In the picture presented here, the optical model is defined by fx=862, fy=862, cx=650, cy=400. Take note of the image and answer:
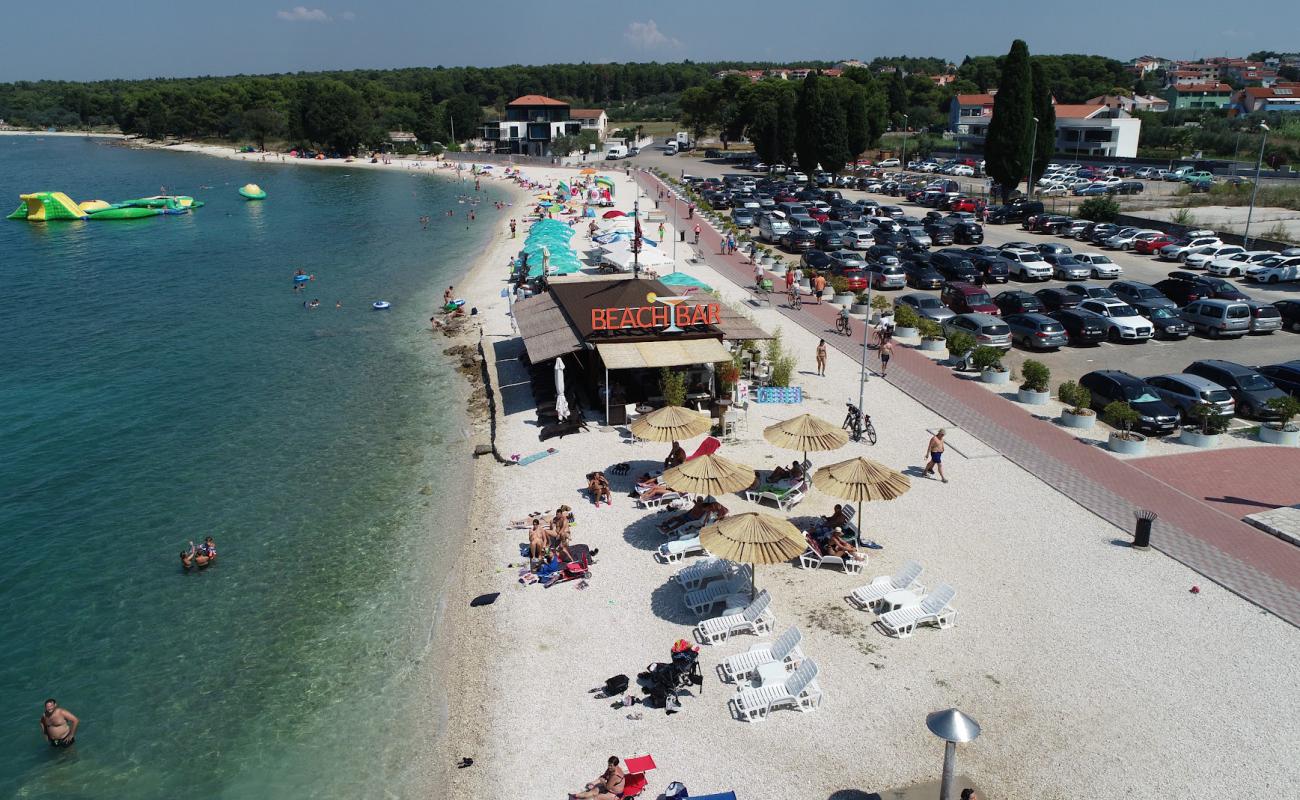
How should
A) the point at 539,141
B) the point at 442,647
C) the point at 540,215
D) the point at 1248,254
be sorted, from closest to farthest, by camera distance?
the point at 442,647 → the point at 1248,254 → the point at 540,215 → the point at 539,141

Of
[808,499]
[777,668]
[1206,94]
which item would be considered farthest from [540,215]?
[1206,94]

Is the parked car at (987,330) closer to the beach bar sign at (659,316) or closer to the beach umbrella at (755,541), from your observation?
the beach bar sign at (659,316)

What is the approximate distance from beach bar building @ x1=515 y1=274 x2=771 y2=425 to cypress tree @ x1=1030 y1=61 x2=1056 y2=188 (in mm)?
47203

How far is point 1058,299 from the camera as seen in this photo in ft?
105

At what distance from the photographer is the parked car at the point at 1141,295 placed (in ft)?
102

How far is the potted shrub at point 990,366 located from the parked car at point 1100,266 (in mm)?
17693

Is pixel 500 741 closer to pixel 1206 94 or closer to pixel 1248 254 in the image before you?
pixel 1248 254

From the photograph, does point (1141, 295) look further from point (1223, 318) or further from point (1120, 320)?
point (1120, 320)

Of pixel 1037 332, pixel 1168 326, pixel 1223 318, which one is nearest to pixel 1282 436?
pixel 1037 332

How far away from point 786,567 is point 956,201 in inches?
2080

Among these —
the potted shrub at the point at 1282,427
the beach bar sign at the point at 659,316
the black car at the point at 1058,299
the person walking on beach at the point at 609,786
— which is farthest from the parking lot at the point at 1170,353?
the person walking on beach at the point at 609,786

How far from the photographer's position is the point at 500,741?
11.9 meters

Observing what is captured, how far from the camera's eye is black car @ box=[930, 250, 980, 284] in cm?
3819

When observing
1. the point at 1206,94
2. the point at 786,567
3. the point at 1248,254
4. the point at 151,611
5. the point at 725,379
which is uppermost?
the point at 1206,94
